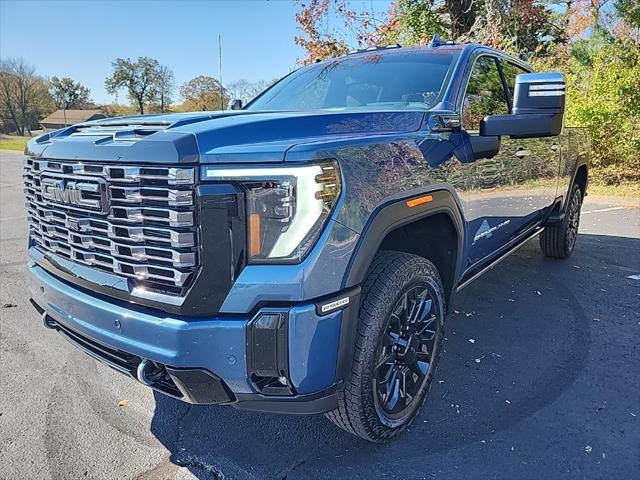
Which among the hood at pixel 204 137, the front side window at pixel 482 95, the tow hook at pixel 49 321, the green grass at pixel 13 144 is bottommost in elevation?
the green grass at pixel 13 144

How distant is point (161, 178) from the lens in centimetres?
167

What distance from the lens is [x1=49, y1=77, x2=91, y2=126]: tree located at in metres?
72.8

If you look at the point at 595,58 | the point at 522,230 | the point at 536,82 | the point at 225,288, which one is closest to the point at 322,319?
the point at 225,288

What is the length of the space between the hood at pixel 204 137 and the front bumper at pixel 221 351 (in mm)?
562

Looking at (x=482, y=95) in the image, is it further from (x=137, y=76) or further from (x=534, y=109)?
(x=137, y=76)

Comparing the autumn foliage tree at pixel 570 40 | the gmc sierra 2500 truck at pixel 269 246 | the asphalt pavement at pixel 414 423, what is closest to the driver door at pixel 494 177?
the gmc sierra 2500 truck at pixel 269 246

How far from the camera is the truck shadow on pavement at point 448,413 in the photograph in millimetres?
2199

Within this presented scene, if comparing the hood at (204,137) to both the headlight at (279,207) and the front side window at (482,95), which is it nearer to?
the headlight at (279,207)

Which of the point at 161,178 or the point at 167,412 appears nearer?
the point at 161,178

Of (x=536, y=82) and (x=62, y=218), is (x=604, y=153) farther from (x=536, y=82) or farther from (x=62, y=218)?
(x=62, y=218)

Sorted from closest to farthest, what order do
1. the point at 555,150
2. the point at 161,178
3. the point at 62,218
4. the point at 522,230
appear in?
the point at 161,178 → the point at 62,218 → the point at 522,230 → the point at 555,150

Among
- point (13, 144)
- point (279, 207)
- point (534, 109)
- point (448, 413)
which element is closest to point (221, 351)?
point (279, 207)

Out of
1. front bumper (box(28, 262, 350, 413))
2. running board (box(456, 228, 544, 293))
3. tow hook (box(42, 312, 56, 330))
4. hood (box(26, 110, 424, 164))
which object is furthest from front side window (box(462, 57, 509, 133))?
tow hook (box(42, 312, 56, 330))

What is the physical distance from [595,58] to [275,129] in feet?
41.7
